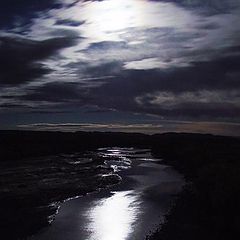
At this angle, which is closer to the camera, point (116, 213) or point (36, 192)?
point (116, 213)

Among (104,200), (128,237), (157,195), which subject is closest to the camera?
(128,237)

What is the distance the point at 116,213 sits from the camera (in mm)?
29641

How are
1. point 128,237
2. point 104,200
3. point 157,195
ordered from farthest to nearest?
1. point 157,195
2. point 104,200
3. point 128,237

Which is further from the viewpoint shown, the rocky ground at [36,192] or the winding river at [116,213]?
the rocky ground at [36,192]

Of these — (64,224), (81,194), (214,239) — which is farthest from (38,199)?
(214,239)

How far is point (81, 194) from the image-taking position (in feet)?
A: 126

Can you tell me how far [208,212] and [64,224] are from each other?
8.62m

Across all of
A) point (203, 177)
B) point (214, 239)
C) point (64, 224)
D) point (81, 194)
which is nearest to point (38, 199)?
point (81, 194)

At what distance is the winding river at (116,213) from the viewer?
920 inches

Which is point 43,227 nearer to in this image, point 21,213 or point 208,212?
point 21,213

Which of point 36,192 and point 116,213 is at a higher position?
point 36,192

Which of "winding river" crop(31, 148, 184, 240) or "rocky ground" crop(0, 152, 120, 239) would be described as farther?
"rocky ground" crop(0, 152, 120, 239)

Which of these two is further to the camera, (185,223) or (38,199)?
(38,199)

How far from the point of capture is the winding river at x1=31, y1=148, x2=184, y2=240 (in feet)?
76.6
